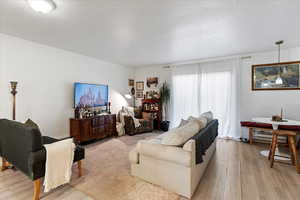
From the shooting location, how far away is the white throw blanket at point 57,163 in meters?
1.77

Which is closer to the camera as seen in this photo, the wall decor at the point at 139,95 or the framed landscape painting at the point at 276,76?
the framed landscape painting at the point at 276,76

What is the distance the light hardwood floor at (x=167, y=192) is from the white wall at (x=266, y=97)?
1551 millimetres

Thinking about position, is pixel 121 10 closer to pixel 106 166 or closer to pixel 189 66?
pixel 106 166

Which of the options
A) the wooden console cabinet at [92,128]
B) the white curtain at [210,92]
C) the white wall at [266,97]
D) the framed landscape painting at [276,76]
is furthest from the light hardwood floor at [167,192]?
the framed landscape painting at [276,76]

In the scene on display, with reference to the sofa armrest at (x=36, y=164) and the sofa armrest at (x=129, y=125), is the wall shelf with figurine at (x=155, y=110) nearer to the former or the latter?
the sofa armrest at (x=129, y=125)

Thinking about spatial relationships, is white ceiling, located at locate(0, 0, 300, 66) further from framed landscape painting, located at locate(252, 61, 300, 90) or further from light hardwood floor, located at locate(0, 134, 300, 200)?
light hardwood floor, located at locate(0, 134, 300, 200)

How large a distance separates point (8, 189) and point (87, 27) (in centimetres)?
269

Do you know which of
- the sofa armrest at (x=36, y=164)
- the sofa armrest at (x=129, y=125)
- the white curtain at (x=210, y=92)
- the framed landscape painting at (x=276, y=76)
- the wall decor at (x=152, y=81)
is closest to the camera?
the sofa armrest at (x=36, y=164)

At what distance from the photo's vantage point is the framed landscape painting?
3592 mm

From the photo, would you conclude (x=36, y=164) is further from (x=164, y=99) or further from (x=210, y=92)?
(x=210, y=92)

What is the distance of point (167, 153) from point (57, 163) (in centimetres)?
143

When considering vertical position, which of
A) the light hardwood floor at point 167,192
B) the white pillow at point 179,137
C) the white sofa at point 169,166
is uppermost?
the white pillow at point 179,137

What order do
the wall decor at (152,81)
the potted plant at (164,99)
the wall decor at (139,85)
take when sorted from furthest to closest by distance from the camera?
A: the wall decor at (139,85), the wall decor at (152,81), the potted plant at (164,99)

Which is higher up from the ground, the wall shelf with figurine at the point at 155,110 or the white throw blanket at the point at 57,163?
the wall shelf with figurine at the point at 155,110
